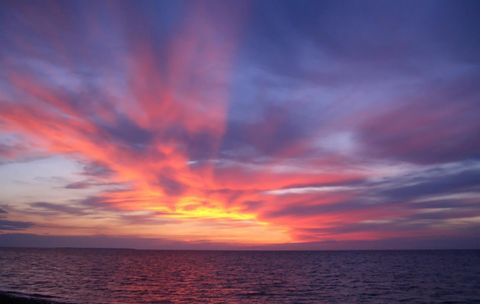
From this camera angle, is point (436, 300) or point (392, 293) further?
point (392, 293)

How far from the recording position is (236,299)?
4875cm

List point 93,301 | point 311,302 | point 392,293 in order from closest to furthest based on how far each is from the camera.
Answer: point 93,301 < point 311,302 < point 392,293

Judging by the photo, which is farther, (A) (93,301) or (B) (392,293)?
(B) (392,293)

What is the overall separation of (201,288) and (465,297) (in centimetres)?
3726

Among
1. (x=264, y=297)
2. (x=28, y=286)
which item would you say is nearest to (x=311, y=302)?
(x=264, y=297)

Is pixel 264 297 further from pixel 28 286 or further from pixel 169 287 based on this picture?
pixel 28 286

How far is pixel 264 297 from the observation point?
165ft

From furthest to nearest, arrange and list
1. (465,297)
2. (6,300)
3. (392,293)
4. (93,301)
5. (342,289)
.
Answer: (342,289) → (392,293) → (465,297) → (93,301) → (6,300)

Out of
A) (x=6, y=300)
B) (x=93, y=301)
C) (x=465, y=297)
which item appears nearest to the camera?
(x=6, y=300)

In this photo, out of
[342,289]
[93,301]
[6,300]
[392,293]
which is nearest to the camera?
[6,300]

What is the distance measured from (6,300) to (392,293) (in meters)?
49.1

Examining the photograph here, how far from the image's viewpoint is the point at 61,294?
5000cm

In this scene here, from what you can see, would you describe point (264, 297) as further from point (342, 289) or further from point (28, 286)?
point (28, 286)

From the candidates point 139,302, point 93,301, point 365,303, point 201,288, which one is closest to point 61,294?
point 93,301
